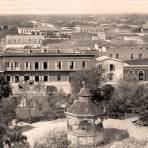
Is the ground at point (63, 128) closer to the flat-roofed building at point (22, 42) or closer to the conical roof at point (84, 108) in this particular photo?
the conical roof at point (84, 108)

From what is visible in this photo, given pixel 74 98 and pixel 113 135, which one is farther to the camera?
pixel 74 98

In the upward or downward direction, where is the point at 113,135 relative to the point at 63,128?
downward

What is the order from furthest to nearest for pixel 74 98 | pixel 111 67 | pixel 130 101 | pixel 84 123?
pixel 111 67
pixel 74 98
pixel 130 101
pixel 84 123

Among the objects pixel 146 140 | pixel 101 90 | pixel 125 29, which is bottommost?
pixel 146 140

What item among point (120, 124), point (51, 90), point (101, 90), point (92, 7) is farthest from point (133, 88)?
point (92, 7)

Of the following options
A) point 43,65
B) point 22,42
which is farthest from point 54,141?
point 22,42

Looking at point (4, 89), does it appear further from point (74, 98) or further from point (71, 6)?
point (71, 6)

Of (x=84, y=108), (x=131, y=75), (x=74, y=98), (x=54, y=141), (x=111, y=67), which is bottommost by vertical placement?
(x=54, y=141)

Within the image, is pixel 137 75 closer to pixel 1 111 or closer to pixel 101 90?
pixel 101 90
